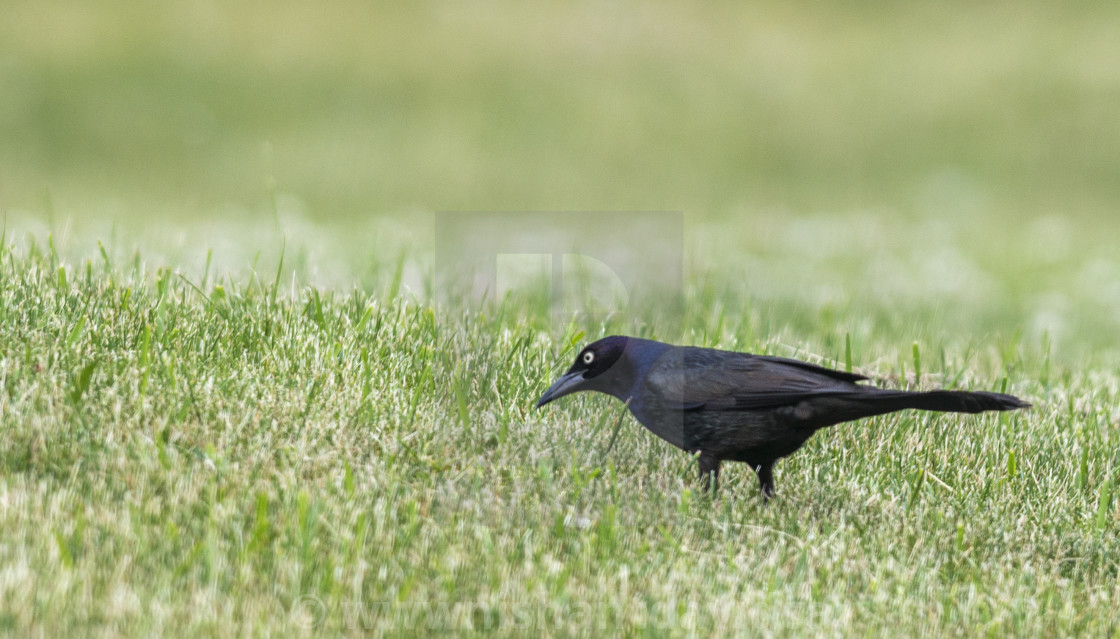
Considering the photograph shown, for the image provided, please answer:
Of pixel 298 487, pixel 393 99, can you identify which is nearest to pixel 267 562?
pixel 298 487

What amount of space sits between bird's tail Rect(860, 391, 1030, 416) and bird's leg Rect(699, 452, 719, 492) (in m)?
0.60

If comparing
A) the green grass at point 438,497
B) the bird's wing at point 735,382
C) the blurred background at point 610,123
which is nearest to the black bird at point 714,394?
the bird's wing at point 735,382

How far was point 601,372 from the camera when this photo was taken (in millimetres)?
3816

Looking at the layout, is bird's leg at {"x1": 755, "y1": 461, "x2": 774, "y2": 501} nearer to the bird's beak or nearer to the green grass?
the green grass

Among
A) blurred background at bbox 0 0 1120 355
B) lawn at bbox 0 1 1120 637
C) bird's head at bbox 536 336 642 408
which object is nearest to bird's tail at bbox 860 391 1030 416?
lawn at bbox 0 1 1120 637

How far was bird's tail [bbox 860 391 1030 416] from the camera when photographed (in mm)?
3334

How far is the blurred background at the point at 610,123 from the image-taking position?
14.1m

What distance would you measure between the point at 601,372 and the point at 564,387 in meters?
0.15

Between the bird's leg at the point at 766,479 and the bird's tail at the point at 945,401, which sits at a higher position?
the bird's tail at the point at 945,401

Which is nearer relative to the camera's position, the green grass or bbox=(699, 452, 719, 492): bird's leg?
the green grass

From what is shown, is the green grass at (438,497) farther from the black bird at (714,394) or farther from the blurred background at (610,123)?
the blurred background at (610,123)

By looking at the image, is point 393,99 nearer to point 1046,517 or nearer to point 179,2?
point 179,2

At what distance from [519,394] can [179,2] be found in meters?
20.7

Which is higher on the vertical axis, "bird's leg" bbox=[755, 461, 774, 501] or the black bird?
the black bird
